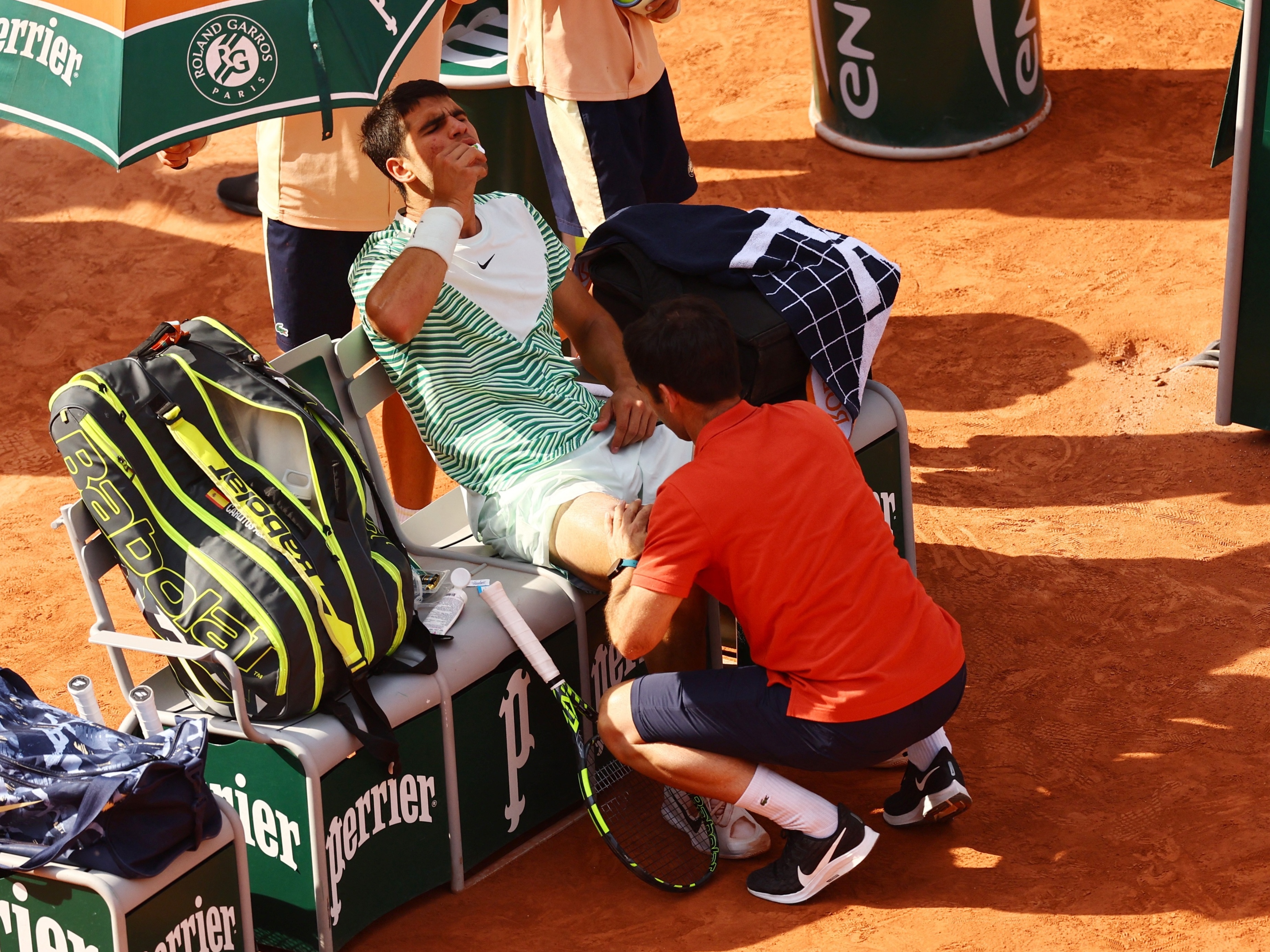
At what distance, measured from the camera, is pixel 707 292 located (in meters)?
4.41

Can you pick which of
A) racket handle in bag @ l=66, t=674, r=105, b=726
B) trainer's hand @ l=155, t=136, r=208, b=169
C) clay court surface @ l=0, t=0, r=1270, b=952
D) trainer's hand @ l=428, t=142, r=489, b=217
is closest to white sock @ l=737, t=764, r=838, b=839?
clay court surface @ l=0, t=0, r=1270, b=952

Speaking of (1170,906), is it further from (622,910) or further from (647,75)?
(647,75)

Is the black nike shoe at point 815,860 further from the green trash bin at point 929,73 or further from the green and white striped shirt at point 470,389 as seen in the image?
the green trash bin at point 929,73

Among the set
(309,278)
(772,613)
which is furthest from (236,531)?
(309,278)

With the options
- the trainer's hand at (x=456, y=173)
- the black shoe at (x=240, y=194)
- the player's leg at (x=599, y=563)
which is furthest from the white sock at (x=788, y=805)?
the black shoe at (x=240, y=194)

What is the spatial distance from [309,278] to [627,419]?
44.4 inches

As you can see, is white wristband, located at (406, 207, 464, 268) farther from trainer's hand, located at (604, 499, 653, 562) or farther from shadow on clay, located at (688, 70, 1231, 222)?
shadow on clay, located at (688, 70, 1231, 222)

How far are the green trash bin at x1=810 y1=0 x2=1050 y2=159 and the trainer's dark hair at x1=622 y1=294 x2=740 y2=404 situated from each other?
182 inches

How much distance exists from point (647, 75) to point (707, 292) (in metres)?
1.60

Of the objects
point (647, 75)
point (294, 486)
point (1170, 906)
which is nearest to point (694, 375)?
point (294, 486)

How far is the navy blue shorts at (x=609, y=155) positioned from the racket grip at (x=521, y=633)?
2.20 metres

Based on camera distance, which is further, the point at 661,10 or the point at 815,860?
the point at 661,10

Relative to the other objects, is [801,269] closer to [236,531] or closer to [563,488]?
[563,488]

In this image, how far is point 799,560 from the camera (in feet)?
11.3
